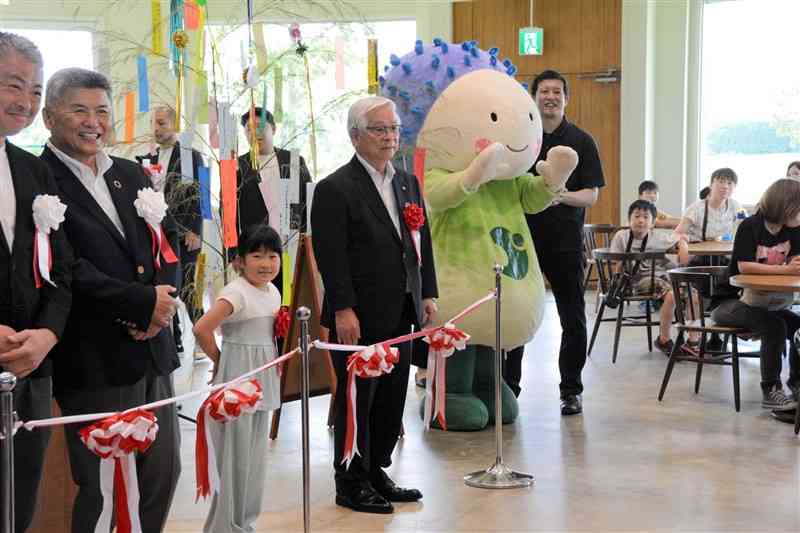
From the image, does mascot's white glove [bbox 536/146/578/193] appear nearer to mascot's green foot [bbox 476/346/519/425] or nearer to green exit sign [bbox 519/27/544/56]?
mascot's green foot [bbox 476/346/519/425]

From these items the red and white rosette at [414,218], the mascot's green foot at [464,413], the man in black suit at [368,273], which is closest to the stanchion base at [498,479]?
the man in black suit at [368,273]

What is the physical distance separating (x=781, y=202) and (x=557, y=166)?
4.88 ft

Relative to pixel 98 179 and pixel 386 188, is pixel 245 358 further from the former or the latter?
pixel 98 179

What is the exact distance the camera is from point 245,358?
3881mm

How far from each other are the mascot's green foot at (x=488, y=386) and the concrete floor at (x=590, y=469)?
122 mm

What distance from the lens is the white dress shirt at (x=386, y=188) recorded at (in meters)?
4.05

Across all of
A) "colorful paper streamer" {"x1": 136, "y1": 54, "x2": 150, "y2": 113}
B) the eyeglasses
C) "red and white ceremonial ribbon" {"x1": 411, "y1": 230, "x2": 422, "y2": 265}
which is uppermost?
"colorful paper streamer" {"x1": 136, "y1": 54, "x2": 150, "y2": 113}

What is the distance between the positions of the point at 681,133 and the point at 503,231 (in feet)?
23.0

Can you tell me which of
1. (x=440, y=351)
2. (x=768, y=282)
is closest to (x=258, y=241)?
(x=440, y=351)

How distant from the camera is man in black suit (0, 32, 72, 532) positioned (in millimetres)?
2545

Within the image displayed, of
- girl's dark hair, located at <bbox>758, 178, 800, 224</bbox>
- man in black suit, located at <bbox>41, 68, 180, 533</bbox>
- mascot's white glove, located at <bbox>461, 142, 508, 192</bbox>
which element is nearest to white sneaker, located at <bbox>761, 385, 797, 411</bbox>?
girl's dark hair, located at <bbox>758, 178, 800, 224</bbox>

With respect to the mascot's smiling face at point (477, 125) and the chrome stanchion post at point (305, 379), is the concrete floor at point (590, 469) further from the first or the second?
the mascot's smiling face at point (477, 125)

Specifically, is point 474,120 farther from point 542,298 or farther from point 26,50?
point 26,50

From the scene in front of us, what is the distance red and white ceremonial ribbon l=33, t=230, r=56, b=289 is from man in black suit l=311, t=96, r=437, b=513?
1463 millimetres
